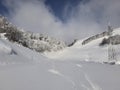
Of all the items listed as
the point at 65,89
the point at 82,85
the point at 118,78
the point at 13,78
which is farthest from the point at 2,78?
the point at 118,78

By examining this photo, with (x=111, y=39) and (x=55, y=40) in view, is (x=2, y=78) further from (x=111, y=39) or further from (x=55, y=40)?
(x=55, y=40)

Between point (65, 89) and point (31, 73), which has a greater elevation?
point (31, 73)

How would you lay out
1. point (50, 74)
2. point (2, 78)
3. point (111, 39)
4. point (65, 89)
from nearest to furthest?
point (2, 78)
point (65, 89)
point (50, 74)
point (111, 39)

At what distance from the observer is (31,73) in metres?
4.91

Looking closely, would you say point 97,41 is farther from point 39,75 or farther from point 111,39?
point 39,75

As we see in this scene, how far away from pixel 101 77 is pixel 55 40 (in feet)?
348

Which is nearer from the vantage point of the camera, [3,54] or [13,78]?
[13,78]

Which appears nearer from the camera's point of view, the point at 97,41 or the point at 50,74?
the point at 50,74

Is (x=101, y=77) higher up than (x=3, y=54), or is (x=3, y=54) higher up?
(x=3, y=54)

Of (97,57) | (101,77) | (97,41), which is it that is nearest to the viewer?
(101,77)

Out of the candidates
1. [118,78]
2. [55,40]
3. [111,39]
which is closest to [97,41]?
[111,39]

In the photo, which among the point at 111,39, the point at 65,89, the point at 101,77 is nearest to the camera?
the point at 65,89

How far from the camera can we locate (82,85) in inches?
219

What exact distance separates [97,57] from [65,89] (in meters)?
65.7
